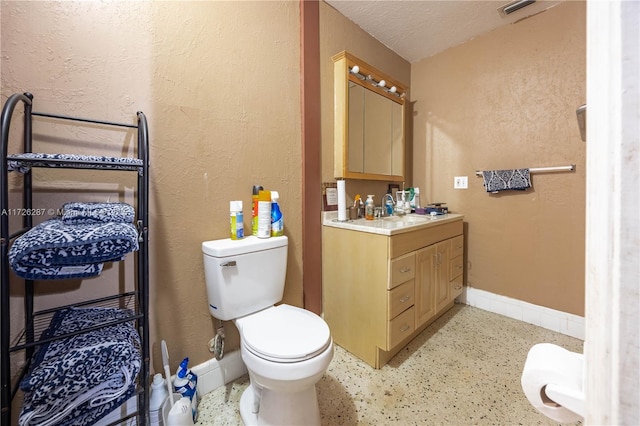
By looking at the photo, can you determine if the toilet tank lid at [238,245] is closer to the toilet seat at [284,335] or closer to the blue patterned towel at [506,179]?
the toilet seat at [284,335]

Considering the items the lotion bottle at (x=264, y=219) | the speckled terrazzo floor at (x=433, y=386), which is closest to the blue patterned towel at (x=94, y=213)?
the lotion bottle at (x=264, y=219)

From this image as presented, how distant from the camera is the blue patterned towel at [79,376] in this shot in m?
0.72

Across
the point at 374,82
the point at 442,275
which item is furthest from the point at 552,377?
the point at 374,82

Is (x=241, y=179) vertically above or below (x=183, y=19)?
below

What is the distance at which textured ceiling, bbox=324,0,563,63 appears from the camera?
1762mm

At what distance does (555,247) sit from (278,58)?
225 centimetres

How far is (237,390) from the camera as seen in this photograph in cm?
133

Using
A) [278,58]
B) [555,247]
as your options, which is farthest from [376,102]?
[555,247]

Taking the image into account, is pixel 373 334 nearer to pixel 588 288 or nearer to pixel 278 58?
pixel 588 288

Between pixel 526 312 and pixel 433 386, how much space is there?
1.16 m

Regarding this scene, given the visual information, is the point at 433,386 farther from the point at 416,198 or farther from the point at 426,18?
the point at 426,18

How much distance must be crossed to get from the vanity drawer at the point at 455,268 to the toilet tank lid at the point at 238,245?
1347 millimetres

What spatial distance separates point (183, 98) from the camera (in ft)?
3.99

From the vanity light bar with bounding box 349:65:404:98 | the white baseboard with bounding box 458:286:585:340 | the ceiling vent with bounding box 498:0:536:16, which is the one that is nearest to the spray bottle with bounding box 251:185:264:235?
the vanity light bar with bounding box 349:65:404:98
